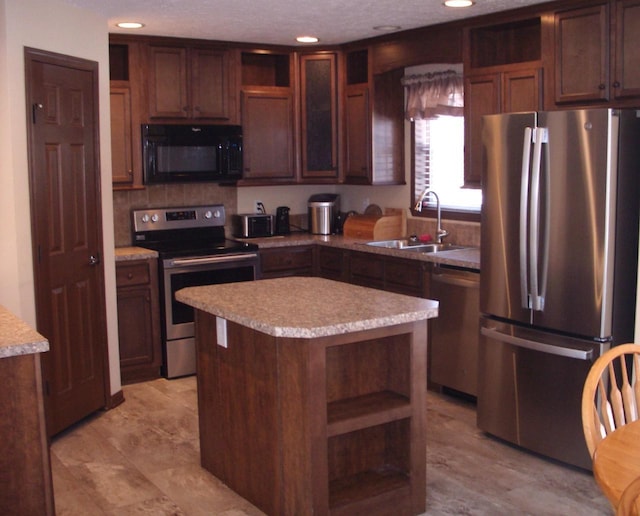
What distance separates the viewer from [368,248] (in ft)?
17.7

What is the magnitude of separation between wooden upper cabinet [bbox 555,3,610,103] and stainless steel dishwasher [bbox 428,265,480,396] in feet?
3.75

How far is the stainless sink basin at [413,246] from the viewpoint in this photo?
547 centimetres

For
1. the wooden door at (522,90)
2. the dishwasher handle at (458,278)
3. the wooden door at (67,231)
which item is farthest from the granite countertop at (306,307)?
the wooden door at (522,90)

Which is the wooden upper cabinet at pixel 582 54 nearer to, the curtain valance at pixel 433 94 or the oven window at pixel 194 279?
the curtain valance at pixel 433 94

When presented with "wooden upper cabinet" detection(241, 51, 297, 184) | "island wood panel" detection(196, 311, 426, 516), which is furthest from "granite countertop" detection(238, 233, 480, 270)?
"island wood panel" detection(196, 311, 426, 516)

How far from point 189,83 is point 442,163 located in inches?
74.5

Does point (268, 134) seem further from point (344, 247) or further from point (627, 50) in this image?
point (627, 50)

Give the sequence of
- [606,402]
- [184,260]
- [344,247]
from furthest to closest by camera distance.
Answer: [344,247], [184,260], [606,402]

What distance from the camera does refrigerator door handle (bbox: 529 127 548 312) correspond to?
3750mm

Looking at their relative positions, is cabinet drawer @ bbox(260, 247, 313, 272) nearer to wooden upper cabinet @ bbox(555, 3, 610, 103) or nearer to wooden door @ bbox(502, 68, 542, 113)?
wooden door @ bbox(502, 68, 542, 113)

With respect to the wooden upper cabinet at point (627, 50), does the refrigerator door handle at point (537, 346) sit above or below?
below

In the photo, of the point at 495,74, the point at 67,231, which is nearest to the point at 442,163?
the point at 495,74

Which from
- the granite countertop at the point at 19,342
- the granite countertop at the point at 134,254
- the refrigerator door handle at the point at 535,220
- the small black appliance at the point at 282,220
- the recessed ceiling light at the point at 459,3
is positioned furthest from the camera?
the small black appliance at the point at 282,220

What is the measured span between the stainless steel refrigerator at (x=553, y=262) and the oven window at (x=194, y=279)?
2.01 meters
